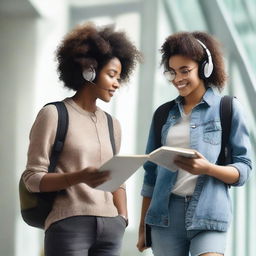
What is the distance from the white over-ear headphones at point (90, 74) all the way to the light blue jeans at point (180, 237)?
58 centimetres

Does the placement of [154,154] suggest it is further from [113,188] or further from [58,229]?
[58,229]

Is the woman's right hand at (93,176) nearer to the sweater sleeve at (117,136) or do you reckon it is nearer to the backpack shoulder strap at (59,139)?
the backpack shoulder strap at (59,139)

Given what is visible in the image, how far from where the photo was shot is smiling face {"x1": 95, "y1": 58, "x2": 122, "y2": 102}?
110 inches

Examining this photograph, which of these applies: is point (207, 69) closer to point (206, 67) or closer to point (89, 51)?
point (206, 67)

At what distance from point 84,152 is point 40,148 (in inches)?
6.9

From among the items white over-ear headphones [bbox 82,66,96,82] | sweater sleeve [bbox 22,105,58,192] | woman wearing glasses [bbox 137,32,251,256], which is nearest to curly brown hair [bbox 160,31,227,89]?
woman wearing glasses [bbox 137,32,251,256]

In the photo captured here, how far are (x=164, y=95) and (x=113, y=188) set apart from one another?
10.3 feet

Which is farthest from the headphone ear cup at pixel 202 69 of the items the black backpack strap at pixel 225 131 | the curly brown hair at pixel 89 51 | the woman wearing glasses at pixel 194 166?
the curly brown hair at pixel 89 51

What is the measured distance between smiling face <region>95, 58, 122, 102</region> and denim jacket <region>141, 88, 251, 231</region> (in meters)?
0.28

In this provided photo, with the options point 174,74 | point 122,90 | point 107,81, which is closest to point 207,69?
point 174,74

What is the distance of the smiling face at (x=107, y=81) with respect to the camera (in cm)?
280

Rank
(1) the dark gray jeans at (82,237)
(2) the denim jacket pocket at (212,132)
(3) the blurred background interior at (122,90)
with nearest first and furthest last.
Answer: (1) the dark gray jeans at (82,237)
(2) the denim jacket pocket at (212,132)
(3) the blurred background interior at (122,90)

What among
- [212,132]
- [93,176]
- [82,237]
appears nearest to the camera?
[93,176]

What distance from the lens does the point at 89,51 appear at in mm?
2826
